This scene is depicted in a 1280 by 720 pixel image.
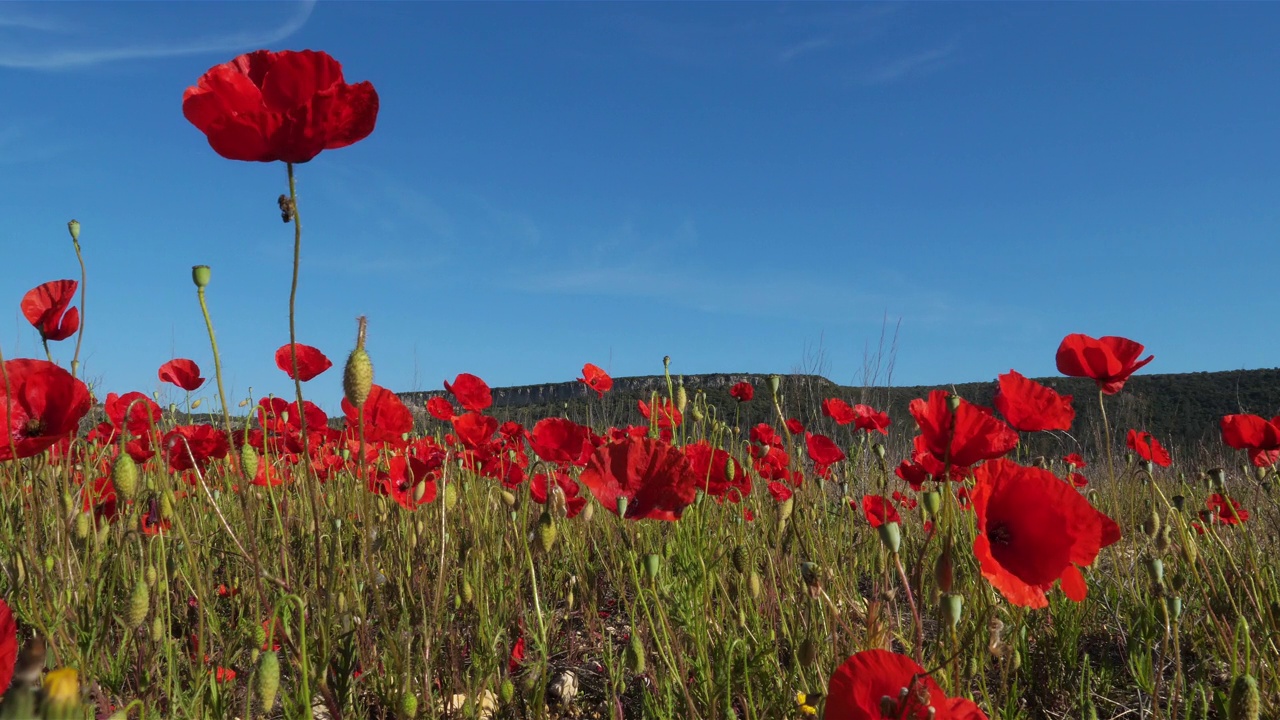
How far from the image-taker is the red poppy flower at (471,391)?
2922 millimetres

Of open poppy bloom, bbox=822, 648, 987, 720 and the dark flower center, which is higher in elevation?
the dark flower center

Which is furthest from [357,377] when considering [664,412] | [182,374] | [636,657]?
[182,374]

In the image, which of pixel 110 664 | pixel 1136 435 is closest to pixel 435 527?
pixel 110 664

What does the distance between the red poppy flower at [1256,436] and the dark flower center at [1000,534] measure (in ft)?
4.91

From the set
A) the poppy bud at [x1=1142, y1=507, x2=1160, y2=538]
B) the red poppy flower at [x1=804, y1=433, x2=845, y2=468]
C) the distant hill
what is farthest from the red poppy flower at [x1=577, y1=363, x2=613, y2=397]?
the distant hill

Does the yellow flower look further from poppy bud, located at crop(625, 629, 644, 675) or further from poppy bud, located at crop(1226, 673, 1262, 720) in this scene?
poppy bud, located at crop(1226, 673, 1262, 720)

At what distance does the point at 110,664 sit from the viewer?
5.71 feet

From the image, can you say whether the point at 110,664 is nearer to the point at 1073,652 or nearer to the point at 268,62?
the point at 268,62

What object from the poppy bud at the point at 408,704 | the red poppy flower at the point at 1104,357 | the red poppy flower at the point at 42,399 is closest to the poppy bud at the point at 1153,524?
the red poppy flower at the point at 1104,357

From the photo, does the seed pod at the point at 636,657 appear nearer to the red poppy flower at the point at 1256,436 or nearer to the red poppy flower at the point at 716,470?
the red poppy flower at the point at 716,470

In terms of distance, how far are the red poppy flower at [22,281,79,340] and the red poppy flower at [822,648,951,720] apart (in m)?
1.89

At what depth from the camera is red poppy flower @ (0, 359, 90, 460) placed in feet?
4.61

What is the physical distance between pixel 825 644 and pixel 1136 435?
7.20 feet

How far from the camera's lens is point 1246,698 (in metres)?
1.12
